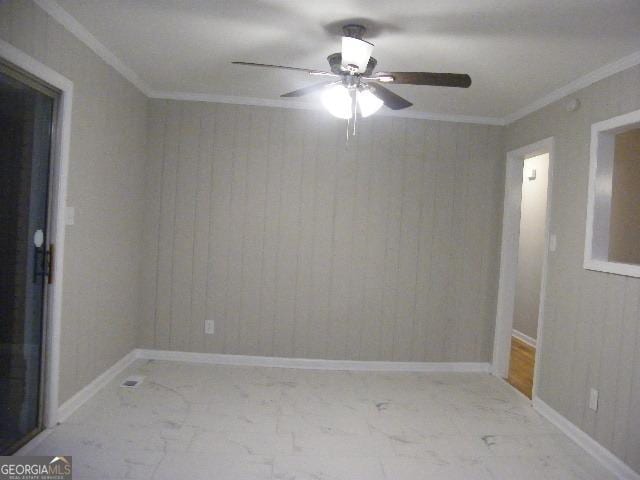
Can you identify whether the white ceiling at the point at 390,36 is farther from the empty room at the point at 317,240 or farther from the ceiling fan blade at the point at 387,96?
the ceiling fan blade at the point at 387,96

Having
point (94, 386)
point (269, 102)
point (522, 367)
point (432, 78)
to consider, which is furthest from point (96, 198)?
point (522, 367)

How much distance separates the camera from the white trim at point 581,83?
2494 millimetres

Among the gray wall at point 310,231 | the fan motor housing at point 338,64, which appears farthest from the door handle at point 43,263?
the fan motor housing at point 338,64

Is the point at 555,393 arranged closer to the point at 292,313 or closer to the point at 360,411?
the point at 360,411

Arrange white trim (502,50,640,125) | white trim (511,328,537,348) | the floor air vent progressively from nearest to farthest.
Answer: white trim (502,50,640,125), the floor air vent, white trim (511,328,537,348)

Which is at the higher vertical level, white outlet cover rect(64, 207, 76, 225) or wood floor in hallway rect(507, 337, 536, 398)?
white outlet cover rect(64, 207, 76, 225)

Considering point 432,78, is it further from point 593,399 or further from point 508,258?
point 508,258

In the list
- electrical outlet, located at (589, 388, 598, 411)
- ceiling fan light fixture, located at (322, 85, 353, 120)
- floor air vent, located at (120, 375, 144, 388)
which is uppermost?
ceiling fan light fixture, located at (322, 85, 353, 120)

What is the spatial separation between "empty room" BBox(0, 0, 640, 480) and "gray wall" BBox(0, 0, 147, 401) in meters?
0.02

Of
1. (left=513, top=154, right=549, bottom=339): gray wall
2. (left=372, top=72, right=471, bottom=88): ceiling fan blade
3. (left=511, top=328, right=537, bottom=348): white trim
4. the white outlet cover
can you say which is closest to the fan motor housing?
(left=372, top=72, right=471, bottom=88): ceiling fan blade

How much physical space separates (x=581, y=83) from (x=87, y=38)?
3.24 metres

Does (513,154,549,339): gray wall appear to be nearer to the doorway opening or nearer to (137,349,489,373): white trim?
(137,349,489,373): white trim

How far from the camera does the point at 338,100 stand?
2.27 m

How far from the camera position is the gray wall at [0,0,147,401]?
2367 mm
